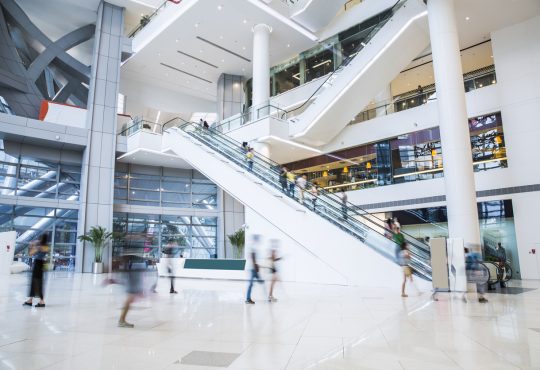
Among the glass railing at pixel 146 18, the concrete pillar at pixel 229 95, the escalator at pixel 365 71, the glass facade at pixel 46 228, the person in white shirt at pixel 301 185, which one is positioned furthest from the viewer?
the concrete pillar at pixel 229 95

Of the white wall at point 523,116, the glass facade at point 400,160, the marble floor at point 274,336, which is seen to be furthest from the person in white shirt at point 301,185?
the white wall at point 523,116

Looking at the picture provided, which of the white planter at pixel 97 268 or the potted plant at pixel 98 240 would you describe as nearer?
the potted plant at pixel 98 240

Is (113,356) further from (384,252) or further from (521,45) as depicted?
(521,45)

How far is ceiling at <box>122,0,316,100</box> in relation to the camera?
20672 millimetres

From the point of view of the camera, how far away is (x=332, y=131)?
20.5 meters

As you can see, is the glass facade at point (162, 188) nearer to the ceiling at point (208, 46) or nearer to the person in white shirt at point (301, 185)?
the ceiling at point (208, 46)

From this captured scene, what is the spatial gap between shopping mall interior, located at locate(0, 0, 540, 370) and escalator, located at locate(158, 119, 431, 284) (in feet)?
0.23

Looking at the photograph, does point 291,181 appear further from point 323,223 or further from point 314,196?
point 323,223

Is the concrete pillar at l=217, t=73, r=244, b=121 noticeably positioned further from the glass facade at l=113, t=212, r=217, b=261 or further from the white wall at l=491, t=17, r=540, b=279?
the white wall at l=491, t=17, r=540, b=279

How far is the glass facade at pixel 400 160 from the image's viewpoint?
16.4m

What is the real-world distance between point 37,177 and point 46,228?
302cm

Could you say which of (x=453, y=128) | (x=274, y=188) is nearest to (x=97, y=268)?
(x=274, y=188)

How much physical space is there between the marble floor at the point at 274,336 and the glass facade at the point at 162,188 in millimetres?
18872

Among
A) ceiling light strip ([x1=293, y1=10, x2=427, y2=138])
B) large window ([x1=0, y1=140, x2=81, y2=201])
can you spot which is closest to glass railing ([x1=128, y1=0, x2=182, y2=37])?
large window ([x1=0, y1=140, x2=81, y2=201])
